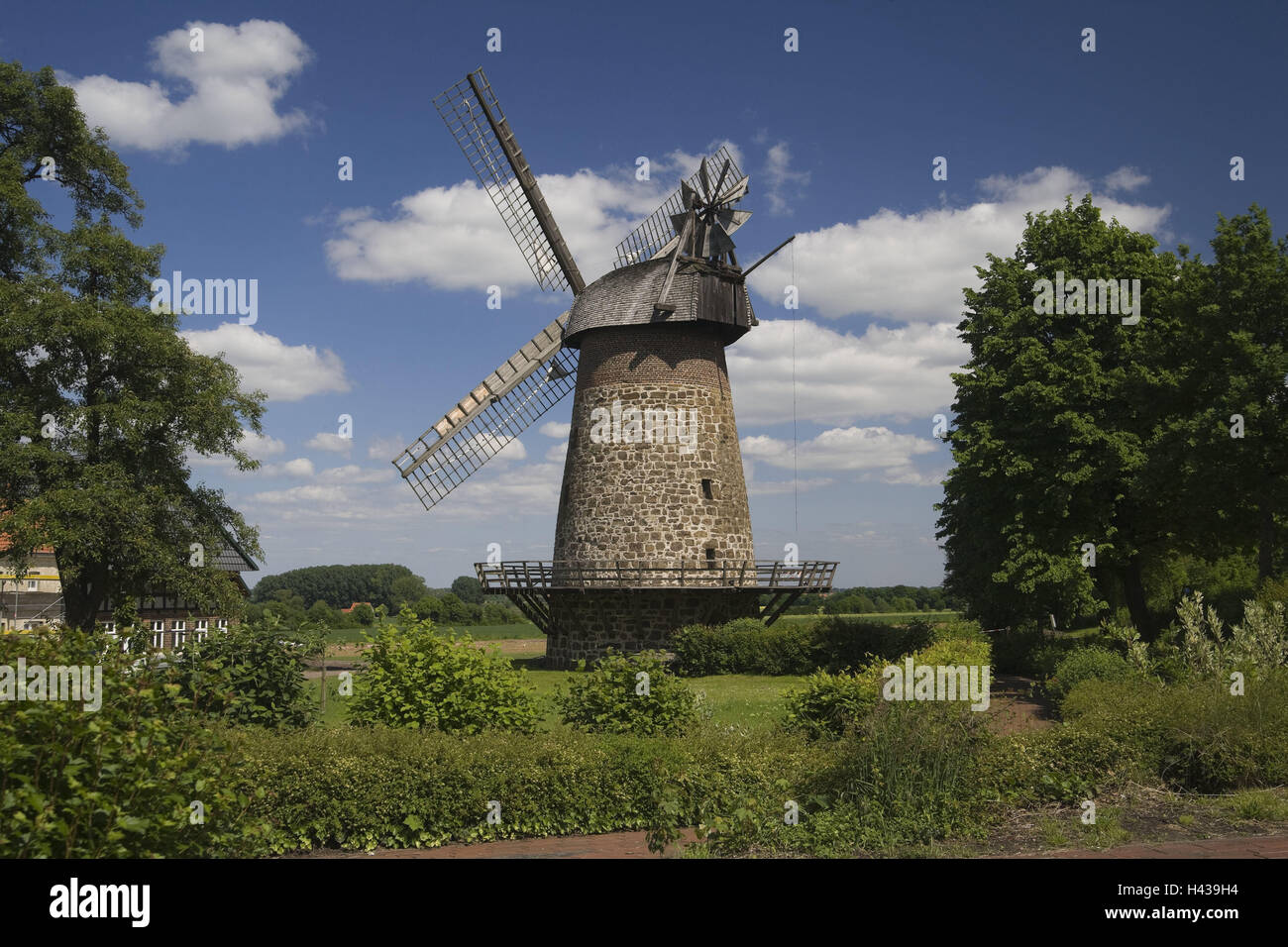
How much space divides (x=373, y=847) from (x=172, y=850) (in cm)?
370

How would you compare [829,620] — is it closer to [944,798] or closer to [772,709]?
[772,709]

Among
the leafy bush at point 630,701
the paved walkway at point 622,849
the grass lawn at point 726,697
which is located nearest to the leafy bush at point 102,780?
the paved walkway at point 622,849

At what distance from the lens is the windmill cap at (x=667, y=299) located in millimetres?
28500

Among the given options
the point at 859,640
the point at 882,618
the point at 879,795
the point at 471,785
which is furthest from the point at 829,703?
the point at 882,618

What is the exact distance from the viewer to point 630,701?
12516 mm

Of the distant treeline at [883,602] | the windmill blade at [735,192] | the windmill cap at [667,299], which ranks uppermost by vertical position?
the windmill blade at [735,192]

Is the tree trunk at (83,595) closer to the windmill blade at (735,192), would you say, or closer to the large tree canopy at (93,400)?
the large tree canopy at (93,400)

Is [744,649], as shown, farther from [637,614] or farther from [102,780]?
[102,780]

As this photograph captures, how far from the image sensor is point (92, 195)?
2661 centimetres

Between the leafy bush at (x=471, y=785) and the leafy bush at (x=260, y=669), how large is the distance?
0.86 meters

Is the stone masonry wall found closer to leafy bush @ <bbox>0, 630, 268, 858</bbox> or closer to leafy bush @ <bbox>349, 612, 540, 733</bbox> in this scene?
leafy bush @ <bbox>349, 612, 540, 733</bbox>

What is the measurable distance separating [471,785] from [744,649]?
17603 mm

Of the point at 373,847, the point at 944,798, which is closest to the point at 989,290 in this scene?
the point at 944,798

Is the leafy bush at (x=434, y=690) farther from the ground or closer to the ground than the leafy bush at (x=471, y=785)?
farther from the ground
